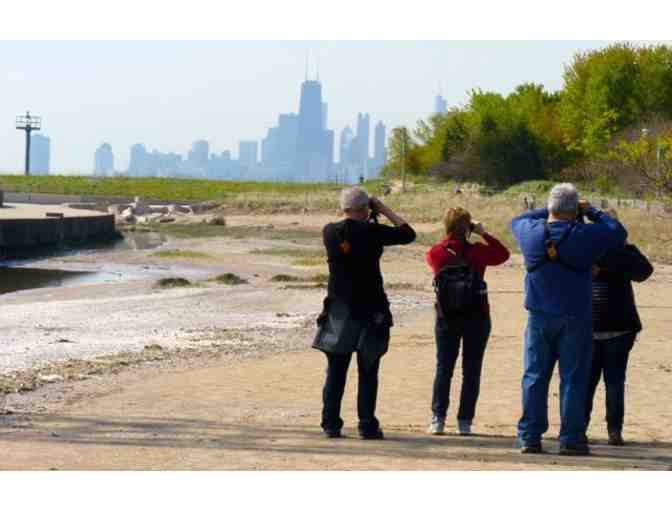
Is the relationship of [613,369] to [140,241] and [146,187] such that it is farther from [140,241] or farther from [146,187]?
[146,187]

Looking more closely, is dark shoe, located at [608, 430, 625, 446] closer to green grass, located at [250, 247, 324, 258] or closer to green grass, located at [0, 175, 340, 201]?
green grass, located at [250, 247, 324, 258]

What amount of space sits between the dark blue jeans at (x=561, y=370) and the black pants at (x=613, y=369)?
2.09 ft

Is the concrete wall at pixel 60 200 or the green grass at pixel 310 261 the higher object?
the concrete wall at pixel 60 200

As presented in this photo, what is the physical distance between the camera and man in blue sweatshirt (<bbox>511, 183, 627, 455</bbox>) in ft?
30.9

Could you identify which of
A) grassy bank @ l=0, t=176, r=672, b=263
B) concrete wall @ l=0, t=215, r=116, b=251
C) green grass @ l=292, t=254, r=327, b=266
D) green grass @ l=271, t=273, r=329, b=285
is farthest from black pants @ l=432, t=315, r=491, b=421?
concrete wall @ l=0, t=215, r=116, b=251

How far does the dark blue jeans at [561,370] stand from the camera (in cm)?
951

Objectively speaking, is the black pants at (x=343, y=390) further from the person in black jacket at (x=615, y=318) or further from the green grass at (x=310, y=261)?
the green grass at (x=310, y=261)

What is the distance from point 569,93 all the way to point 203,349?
71.8 m

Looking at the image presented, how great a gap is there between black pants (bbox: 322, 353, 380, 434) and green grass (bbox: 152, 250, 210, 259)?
33974mm

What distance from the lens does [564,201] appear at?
30.9ft

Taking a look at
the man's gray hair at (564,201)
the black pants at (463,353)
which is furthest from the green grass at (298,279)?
the man's gray hair at (564,201)

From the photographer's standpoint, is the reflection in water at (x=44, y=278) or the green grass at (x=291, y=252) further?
the green grass at (x=291, y=252)

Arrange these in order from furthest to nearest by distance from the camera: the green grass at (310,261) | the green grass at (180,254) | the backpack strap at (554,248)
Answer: the green grass at (180,254), the green grass at (310,261), the backpack strap at (554,248)

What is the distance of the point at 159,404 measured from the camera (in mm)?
12609
